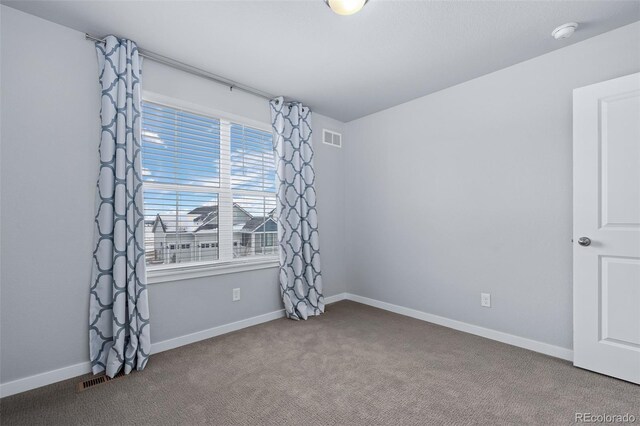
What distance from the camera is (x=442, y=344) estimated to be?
8.64 feet

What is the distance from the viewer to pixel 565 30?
6.86 feet

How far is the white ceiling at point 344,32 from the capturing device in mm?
1915

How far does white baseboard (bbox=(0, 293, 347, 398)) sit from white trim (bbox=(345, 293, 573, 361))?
A: 4.32 ft

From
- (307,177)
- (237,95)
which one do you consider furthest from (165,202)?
(307,177)

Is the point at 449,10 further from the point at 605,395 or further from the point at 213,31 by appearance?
the point at 605,395

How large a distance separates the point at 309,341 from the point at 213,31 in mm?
2653

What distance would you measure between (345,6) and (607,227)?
232 centimetres

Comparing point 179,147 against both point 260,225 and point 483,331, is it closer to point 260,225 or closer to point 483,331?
point 260,225

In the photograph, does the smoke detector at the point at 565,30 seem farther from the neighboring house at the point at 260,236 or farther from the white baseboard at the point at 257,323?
the neighboring house at the point at 260,236

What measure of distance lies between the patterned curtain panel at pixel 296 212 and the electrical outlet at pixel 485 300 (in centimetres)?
171

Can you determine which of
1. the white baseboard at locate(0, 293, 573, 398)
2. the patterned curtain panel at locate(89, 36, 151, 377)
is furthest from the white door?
the patterned curtain panel at locate(89, 36, 151, 377)

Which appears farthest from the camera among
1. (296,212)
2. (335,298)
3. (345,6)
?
(335,298)

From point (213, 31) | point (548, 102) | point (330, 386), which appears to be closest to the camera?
point (330, 386)

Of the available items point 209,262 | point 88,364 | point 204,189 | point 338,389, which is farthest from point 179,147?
point 338,389
